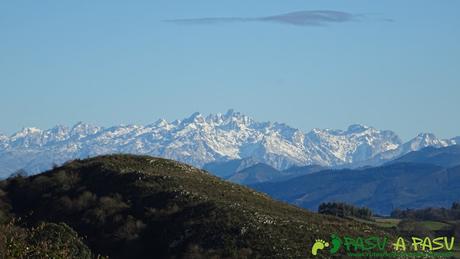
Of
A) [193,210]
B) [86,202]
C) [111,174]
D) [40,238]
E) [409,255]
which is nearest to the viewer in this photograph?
[40,238]

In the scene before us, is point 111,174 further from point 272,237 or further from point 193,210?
point 272,237

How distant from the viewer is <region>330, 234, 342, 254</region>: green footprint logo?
57438mm

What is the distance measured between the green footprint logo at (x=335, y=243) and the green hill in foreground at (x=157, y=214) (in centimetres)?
141

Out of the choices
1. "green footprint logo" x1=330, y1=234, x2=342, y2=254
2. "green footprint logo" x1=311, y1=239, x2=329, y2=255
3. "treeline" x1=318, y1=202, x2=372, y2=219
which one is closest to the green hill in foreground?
"green footprint logo" x1=311, y1=239, x2=329, y2=255

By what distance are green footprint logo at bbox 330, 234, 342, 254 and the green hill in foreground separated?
1.41 meters

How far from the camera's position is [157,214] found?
222ft

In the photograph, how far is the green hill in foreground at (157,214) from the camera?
197 feet

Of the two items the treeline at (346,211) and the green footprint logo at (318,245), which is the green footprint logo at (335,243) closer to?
the green footprint logo at (318,245)

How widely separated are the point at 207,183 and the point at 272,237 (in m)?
19.5

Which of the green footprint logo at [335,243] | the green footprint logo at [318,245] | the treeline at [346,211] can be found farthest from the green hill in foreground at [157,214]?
the treeline at [346,211]

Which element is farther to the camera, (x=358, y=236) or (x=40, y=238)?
(x=358, y=236)

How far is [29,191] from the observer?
78625mm

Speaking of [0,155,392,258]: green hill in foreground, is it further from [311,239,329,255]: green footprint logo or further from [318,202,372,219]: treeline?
[318,202,372,219]: treeline

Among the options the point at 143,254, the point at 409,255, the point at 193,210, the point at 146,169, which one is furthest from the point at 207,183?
the point at 409,255
